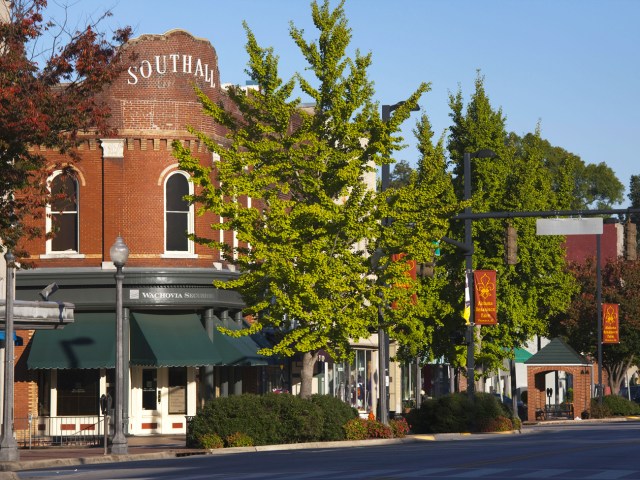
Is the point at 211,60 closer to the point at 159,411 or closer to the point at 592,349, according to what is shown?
the point at 159,411

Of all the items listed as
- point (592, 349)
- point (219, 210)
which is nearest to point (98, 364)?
point (219, 210)

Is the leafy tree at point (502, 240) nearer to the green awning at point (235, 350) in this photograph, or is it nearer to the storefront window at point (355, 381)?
the storefront window at point (355, 381)

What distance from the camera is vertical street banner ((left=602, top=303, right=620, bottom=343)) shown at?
235 ft

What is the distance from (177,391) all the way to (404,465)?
836 inches

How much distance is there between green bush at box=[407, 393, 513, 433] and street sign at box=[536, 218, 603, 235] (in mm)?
8040

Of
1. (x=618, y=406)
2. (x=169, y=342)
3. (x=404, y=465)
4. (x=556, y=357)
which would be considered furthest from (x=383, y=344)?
(x=618, y=406)

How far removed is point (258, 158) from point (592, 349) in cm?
4485

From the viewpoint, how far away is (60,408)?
145ft

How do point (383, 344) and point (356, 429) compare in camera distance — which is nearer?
point (356, 429)

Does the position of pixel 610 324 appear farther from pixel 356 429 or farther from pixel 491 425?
pixel 356 429

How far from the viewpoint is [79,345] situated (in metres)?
42.8

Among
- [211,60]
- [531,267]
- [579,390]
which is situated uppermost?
[211,60]

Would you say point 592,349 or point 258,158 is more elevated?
point 258,158

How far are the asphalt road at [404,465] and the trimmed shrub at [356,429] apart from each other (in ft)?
24.1
